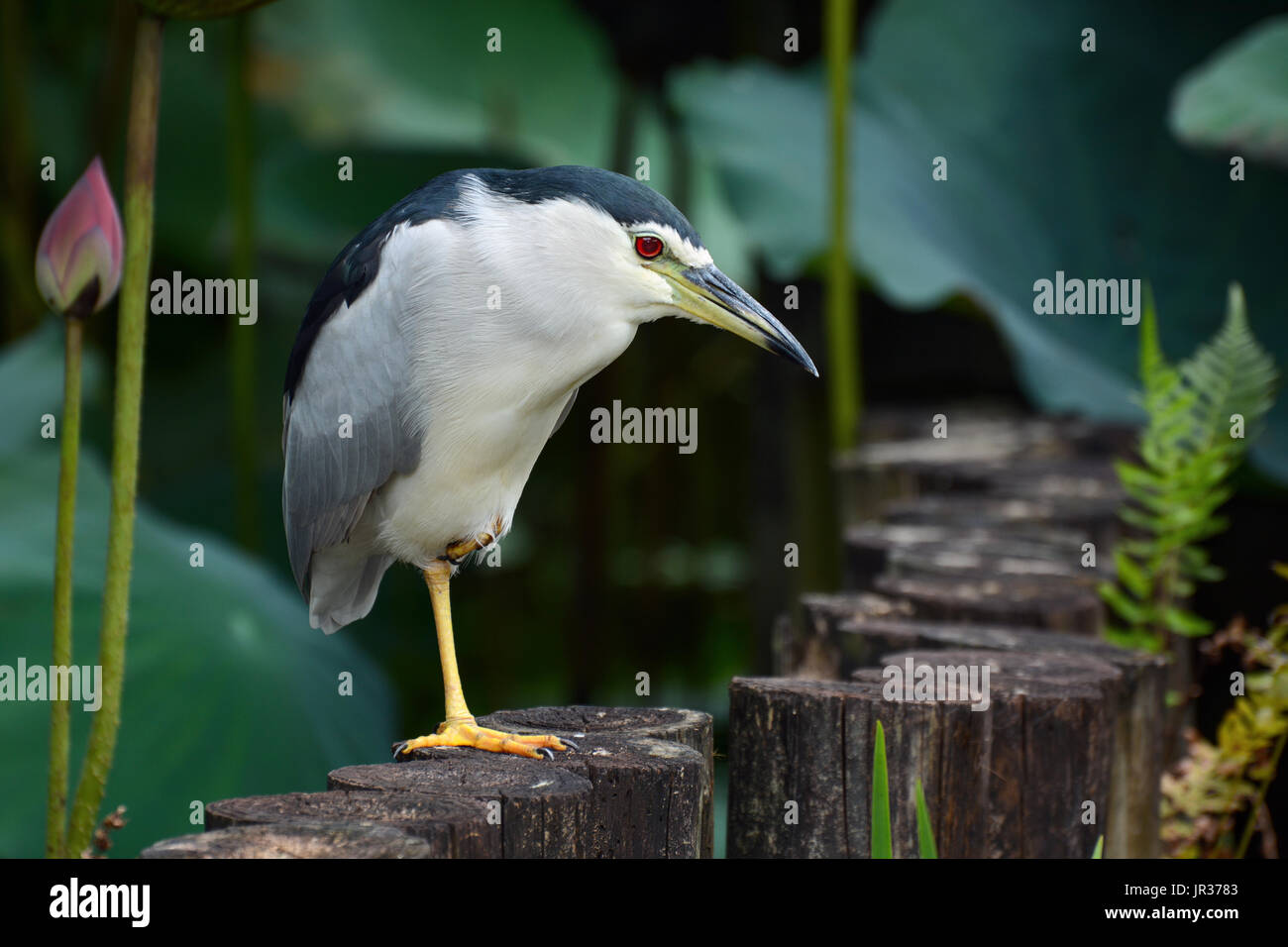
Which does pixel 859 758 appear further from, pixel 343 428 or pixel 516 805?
pixel 343 428

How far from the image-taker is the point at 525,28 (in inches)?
221

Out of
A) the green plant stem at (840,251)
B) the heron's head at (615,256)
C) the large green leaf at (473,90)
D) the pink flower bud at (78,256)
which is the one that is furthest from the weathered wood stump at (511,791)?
the large green leaf at (473,90)

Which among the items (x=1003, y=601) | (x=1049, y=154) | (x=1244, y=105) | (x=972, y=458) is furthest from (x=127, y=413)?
(x=1049, y=154)

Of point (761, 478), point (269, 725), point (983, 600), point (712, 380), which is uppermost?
point (712, 380)

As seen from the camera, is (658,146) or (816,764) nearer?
(816,764)

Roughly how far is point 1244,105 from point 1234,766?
6.00ft

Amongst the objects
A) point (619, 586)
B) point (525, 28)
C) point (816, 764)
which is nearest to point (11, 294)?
point (525, 28)

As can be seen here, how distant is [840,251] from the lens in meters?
3.53

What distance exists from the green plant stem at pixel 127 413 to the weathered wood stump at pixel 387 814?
15.1 inches

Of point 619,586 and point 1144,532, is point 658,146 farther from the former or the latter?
point 1144,532

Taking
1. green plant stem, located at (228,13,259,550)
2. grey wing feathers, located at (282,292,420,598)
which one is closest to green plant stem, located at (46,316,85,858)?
grey wing feathers, located at (282,292,420,598)
